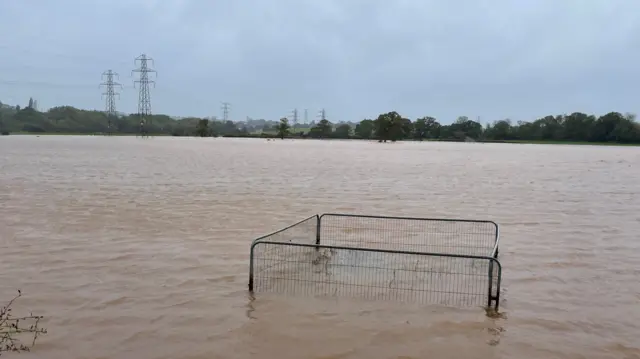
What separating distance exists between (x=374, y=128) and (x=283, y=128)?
2733cm

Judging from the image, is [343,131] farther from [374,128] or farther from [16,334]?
[16,334]

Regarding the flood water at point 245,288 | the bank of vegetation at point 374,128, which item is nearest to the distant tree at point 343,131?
the bank of vegetation at point 374,128

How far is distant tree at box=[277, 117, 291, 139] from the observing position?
17100 centimetres

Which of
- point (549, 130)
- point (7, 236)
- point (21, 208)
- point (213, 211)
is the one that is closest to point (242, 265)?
point (7, 236)

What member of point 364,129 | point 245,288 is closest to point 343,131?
point 364,129

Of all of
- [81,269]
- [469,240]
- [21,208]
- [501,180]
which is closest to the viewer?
[81,269]

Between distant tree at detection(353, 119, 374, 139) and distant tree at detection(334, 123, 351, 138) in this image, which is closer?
distant tree at detection(353, 119, 374, 139)

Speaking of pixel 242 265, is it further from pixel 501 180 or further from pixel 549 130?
pixel 549 130

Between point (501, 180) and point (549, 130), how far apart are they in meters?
141

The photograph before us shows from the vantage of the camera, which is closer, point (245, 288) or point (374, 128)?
point (245, 288)

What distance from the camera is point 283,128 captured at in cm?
17312

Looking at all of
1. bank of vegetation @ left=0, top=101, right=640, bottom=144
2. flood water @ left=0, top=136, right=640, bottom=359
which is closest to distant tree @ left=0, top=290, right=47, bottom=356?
flood water @ left=0, top=136, right=640, bottom=359

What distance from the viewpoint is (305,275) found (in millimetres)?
9492

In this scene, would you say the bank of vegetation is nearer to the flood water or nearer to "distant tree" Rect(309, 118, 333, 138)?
"distant tree" Rect(309, 118, 333, 138)
